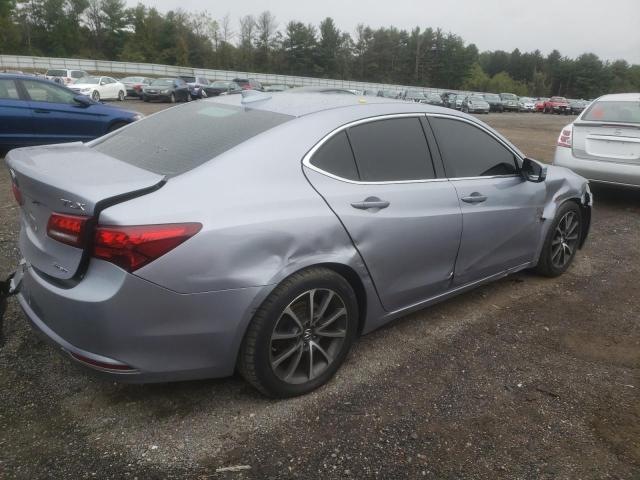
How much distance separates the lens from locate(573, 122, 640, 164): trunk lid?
6.61 meters

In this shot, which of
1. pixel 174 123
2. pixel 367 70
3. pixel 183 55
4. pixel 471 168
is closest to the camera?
pixel 174 123

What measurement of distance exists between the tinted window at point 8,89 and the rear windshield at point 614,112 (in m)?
8.85

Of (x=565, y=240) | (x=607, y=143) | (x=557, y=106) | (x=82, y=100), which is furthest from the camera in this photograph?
(x=557, y=106)

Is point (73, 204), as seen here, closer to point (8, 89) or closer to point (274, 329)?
point (274, 329)

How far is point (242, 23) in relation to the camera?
83.2 meters

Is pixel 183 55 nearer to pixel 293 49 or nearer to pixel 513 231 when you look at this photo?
pixel 293 49

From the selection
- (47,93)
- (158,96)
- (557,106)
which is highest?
(47,93)

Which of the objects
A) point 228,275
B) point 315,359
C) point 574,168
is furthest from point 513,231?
point 574,168

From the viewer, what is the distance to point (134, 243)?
207cm

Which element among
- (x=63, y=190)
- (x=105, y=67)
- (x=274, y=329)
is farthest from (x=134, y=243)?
(x=105, y=67)

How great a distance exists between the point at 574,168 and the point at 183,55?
7104 centimetres

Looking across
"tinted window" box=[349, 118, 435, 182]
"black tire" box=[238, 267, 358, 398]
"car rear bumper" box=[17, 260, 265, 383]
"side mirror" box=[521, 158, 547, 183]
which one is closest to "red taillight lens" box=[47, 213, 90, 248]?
"car rear bumper" box=[17, 260, 265, 383]

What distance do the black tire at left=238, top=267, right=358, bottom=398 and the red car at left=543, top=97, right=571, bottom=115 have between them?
182ft

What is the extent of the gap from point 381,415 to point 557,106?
55701 mm
